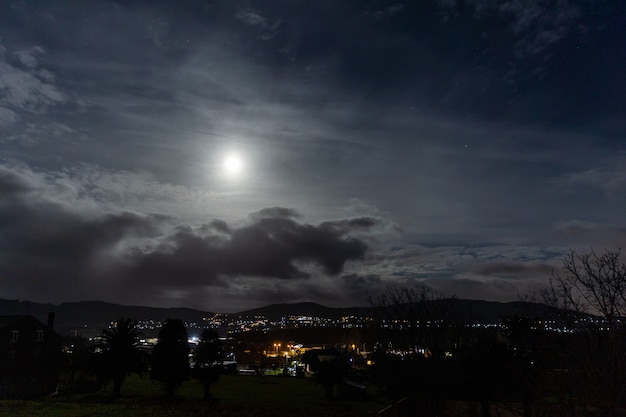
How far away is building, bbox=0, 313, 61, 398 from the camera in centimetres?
4775

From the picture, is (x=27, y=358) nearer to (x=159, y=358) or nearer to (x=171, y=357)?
(x=159, y=358)

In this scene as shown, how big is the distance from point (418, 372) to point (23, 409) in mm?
32761

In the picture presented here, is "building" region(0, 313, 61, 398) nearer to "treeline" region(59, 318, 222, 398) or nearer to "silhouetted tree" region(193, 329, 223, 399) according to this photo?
"treeline" region(59, 318, 222, 398)

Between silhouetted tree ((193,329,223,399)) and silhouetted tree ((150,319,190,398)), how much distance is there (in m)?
1.84

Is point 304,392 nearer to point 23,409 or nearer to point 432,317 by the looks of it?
point 23,409

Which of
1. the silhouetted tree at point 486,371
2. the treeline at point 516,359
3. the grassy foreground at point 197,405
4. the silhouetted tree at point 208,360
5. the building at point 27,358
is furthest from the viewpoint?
the building at point 27,358

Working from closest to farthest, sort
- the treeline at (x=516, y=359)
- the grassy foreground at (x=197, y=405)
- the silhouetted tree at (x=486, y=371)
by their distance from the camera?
1. the treeline at (x=516, y=359)
2. the silhouetted tree at (x=486, y=371)
3. the grassy foreground at (x=197, y=405)

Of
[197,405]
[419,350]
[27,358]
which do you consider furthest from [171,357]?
[419,350]

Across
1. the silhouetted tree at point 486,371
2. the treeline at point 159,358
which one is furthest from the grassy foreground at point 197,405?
the silhouetted tree at point 486,371

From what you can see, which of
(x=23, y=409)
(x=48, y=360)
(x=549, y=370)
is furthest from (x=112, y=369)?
(x=549, y=370)

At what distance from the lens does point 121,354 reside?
147ft

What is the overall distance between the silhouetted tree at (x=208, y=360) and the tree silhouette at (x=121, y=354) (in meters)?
5.74

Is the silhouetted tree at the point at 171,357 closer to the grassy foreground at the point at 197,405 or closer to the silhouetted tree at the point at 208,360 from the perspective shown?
the silhouetted tree at the point at 208,360

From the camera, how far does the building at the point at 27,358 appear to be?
157ft
